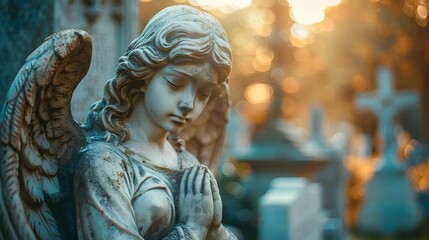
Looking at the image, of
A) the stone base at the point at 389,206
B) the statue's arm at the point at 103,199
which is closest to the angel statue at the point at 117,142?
the statue's arm at the point at 103,199

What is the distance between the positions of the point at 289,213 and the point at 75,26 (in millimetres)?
2328

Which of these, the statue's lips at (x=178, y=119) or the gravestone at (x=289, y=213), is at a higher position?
the statue's lips at (x=178, y=119)

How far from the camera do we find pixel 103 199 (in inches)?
87.0

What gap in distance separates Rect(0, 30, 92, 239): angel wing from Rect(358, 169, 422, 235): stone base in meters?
13.1

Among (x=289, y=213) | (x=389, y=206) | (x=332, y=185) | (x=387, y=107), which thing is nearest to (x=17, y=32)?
(x=289, y=213)

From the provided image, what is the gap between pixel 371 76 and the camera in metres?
22.3

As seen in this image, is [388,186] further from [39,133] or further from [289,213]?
[39,133]

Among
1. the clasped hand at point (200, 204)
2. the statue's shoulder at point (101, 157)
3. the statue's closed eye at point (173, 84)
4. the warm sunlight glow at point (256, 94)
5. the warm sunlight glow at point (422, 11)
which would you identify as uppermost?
the statue's closed eye at point (173, 84)

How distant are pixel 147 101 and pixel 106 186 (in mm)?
400

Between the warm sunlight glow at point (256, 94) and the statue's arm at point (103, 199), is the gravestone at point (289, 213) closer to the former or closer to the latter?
the statue's arm at point (103, 199)

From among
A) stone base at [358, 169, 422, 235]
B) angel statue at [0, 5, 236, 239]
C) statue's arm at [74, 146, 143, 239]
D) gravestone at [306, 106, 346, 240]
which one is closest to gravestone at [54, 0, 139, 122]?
angel statue at [0, 5, 236, 239]

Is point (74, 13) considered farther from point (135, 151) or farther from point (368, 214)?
point (368, 214)

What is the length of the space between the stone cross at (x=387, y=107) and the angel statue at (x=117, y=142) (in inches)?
519

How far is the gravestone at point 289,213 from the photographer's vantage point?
4961 millimetres
